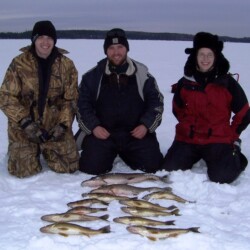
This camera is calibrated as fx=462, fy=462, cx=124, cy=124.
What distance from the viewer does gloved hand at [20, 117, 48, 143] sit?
496cm

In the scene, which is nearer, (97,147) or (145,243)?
(145,243)

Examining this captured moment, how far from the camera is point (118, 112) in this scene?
537 centimetres

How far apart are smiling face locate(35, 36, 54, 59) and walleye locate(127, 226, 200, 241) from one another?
238cm

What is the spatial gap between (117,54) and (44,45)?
83cm

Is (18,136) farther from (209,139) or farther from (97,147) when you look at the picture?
(209,139)

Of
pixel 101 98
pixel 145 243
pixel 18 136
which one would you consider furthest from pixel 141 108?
pixel 145 243

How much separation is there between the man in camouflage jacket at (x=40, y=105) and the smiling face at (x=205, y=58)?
145 centimetres

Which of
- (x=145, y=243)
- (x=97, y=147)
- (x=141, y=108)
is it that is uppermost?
(x=141, y=108)

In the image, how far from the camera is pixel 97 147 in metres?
5.38

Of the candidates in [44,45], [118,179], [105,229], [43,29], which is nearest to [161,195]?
[118,179]

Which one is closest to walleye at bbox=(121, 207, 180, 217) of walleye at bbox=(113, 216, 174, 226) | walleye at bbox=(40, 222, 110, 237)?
walleye at bbox=(113, 216, 174, 226)

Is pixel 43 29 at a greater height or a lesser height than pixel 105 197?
greater

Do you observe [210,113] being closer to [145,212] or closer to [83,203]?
[145,212]

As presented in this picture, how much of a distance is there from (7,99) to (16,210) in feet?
4.68
